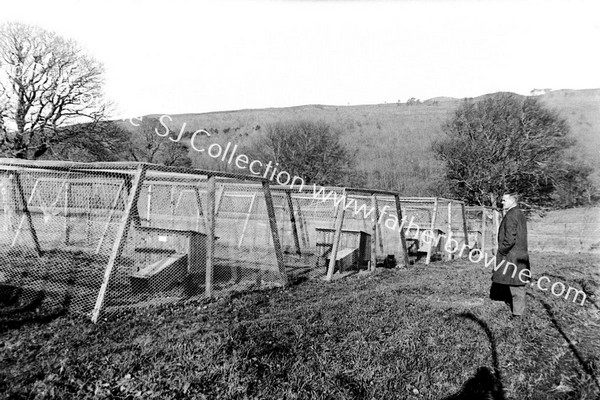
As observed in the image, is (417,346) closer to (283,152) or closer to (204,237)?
(204,237)

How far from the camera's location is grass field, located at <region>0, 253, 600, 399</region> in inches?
151

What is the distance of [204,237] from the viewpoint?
7.98 metres

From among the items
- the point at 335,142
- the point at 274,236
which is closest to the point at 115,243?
the point at 274,236

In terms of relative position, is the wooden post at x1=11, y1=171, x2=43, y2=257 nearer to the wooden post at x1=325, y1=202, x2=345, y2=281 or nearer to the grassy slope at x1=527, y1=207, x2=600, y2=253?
the wooden post at x1=325, y1=202, x2=345, y2=281

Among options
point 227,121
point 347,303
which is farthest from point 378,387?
point 227,121

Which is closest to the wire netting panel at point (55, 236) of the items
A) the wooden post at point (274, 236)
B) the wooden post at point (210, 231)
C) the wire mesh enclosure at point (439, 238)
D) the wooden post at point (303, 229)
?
the wooden post at point (210, 231)

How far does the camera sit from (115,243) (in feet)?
18.1

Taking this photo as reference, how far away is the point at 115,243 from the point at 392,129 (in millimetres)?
72621

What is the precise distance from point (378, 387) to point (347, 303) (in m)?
2.67

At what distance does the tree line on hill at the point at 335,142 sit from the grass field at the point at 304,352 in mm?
25918

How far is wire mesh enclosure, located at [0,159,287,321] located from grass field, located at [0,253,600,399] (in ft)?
2.66

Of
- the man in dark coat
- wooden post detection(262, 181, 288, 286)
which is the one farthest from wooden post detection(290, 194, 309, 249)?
the man in dark coat

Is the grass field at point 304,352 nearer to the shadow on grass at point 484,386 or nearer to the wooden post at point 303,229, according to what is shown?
the shadow on grass at point 484,386

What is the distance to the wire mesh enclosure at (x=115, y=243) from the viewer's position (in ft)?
20.5
